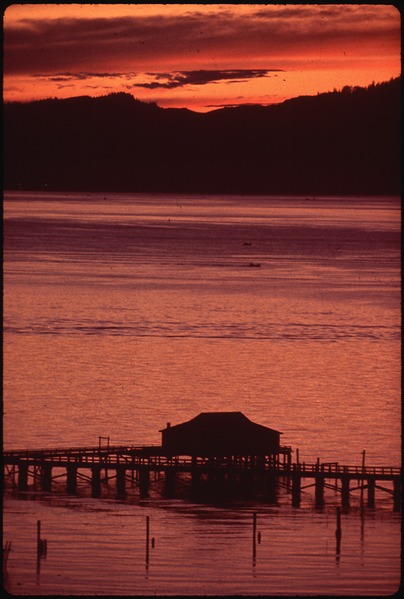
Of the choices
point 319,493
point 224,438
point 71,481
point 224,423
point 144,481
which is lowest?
point 319,493

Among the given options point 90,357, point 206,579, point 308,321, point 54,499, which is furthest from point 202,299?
point 206,579

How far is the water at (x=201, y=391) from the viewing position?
49.2 m

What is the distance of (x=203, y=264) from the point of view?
186625mm

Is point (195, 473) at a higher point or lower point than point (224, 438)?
lower

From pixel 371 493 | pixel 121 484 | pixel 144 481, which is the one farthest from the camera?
pixel 121 484

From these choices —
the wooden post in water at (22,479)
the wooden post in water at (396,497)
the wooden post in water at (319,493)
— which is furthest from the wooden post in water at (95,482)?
the wooden post in water at (396,497)

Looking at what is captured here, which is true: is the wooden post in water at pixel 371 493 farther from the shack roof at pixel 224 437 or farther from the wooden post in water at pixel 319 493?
the shack roof at pixel 224 437

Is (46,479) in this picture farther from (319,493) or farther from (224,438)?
(319,493)

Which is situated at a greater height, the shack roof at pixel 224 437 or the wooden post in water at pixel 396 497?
the shack roof at pixel 224 437

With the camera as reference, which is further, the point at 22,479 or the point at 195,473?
the point at 195,473

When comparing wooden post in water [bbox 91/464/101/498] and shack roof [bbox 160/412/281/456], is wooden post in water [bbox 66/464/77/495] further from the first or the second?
shack roof [bbox 160/412/281/456]

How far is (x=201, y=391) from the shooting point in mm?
89125

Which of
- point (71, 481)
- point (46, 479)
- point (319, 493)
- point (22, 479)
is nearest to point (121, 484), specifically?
point (71, 481)

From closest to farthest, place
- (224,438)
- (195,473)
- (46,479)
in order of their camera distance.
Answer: (224,438), (46,479), (195,473)
